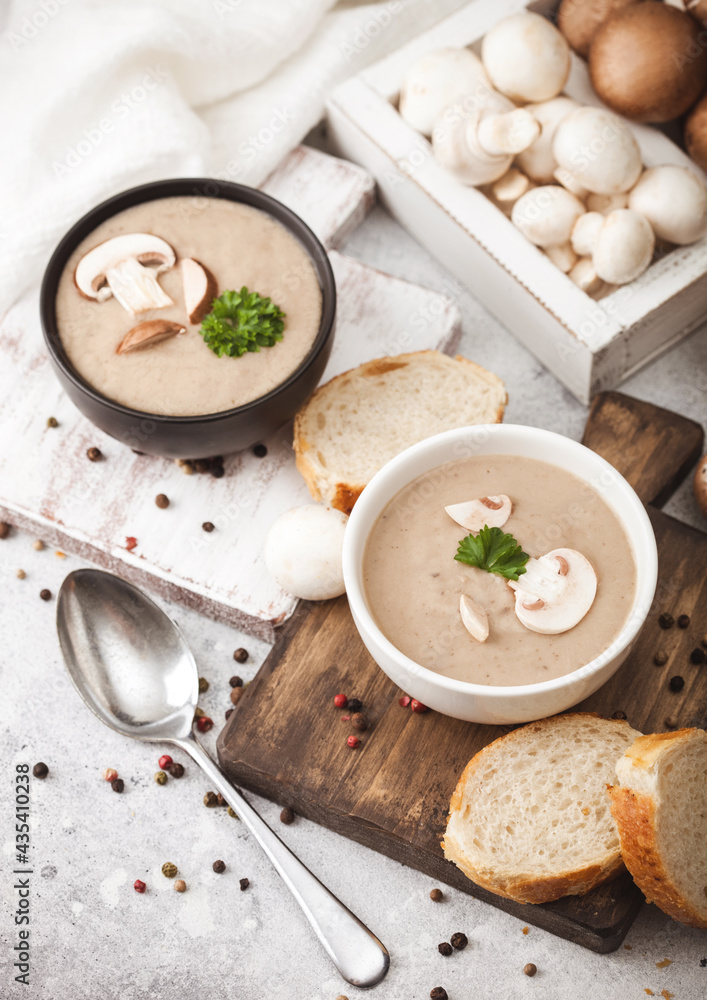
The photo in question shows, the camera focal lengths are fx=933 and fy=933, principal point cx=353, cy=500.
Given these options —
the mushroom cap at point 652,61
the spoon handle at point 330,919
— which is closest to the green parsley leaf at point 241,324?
the spoon handle at point 330,919

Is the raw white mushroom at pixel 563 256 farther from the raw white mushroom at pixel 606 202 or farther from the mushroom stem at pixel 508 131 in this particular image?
the mushroom stem at pixel 508 131

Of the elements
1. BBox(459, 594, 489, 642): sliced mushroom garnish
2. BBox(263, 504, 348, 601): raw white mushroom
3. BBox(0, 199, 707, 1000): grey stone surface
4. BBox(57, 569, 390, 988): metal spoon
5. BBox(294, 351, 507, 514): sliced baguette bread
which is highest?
BBox(294, 351, 507, 514): sliced baguette bread

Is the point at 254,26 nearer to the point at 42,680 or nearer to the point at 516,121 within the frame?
the point at 516,121

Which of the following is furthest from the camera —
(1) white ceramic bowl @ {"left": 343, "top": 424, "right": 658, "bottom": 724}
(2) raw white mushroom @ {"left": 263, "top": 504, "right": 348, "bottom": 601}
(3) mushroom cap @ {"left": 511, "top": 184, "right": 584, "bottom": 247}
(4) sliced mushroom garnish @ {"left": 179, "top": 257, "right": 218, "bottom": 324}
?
(3) mushroom cap @ {"left": 511, "top": 184, "right": 584, "bottom": 247}

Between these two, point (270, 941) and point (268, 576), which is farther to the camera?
point (268, 576)

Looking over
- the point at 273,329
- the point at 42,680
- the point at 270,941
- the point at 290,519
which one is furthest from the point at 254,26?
the point at 270,941

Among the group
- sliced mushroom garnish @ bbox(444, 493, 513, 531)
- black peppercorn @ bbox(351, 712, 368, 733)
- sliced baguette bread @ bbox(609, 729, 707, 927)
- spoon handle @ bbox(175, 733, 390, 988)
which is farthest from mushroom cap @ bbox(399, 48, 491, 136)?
spoon handle @ bbox(175, 733, 390, 988)

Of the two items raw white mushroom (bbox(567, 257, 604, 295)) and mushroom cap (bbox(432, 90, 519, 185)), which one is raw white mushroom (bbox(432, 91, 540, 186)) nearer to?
mushroom cap (bbox(432, 90, 519, 185))
